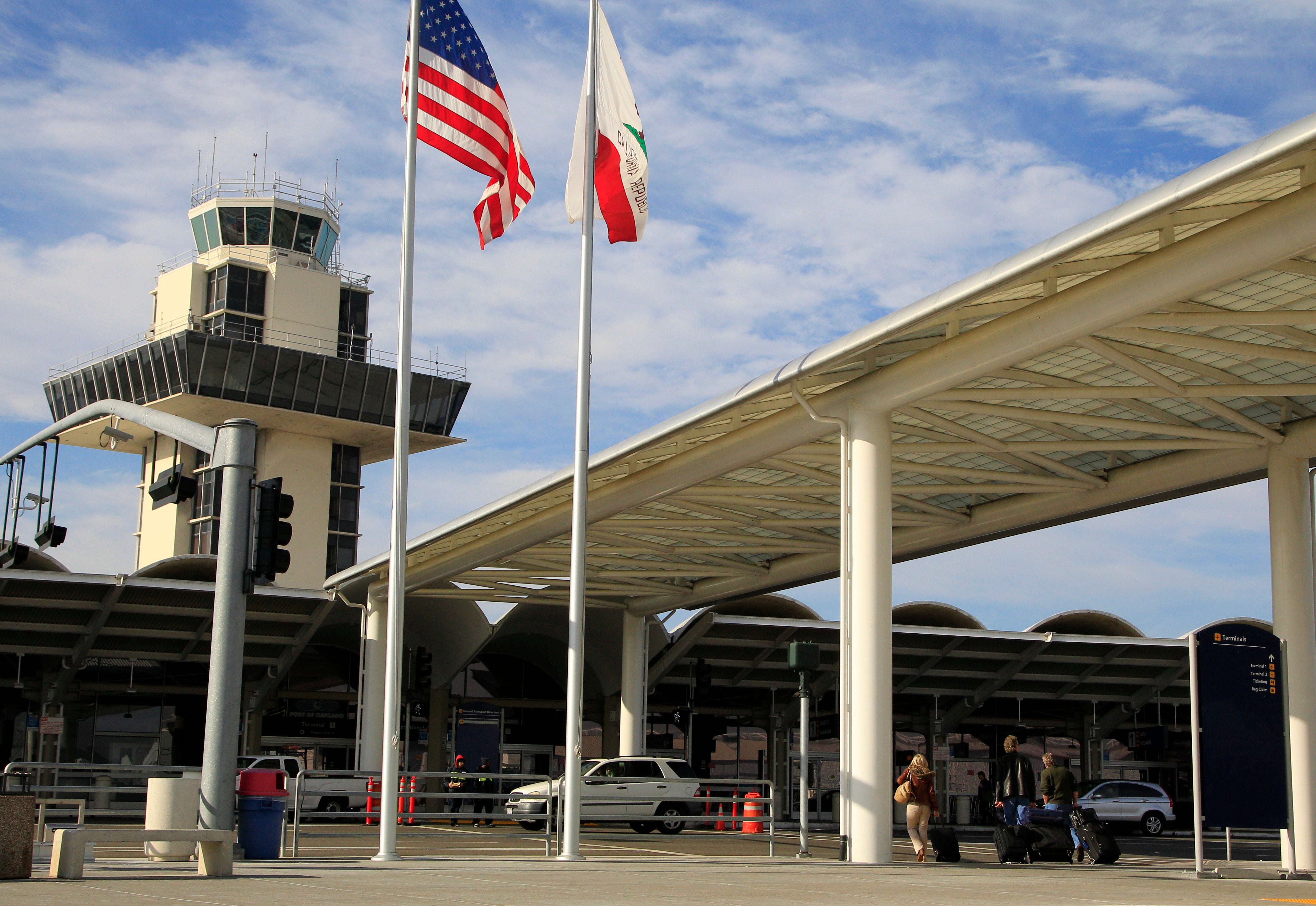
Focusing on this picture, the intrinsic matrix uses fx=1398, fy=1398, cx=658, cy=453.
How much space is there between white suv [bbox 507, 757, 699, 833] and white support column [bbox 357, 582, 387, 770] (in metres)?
4.65

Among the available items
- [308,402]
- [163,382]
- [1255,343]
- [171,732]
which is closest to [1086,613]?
[1255,343]

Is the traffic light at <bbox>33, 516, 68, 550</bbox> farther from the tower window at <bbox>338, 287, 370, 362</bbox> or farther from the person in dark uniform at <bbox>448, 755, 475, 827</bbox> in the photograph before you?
the tower window at <bbox>338, 287, 370, 362</bbox>

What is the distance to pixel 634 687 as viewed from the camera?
124 feet

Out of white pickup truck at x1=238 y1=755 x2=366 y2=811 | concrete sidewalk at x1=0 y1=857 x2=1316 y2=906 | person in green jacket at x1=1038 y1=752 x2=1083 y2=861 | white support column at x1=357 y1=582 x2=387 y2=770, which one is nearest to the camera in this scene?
concrete sidewalk at x1=0 y1=857 x2=1316 y2=906

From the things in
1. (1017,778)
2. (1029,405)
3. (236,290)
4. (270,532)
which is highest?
(236,290)

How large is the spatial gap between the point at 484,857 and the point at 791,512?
1205 cm

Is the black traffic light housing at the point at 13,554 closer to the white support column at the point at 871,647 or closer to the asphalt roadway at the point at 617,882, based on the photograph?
the asphalt roadway at the point at 617,882

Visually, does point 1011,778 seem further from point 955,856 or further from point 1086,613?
point 1086,613

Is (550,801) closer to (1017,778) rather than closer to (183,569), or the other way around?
(1017,778)

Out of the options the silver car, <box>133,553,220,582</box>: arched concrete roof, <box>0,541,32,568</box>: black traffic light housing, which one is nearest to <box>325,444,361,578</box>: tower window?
<box>133,553,220,582</box>: arched concrete roof

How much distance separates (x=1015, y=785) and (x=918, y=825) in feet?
6.09

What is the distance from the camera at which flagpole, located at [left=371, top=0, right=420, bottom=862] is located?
1681 centimetres

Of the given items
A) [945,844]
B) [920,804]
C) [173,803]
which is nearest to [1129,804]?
[945,844]

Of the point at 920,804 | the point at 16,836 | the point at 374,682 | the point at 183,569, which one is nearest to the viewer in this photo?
the point at 16,836
